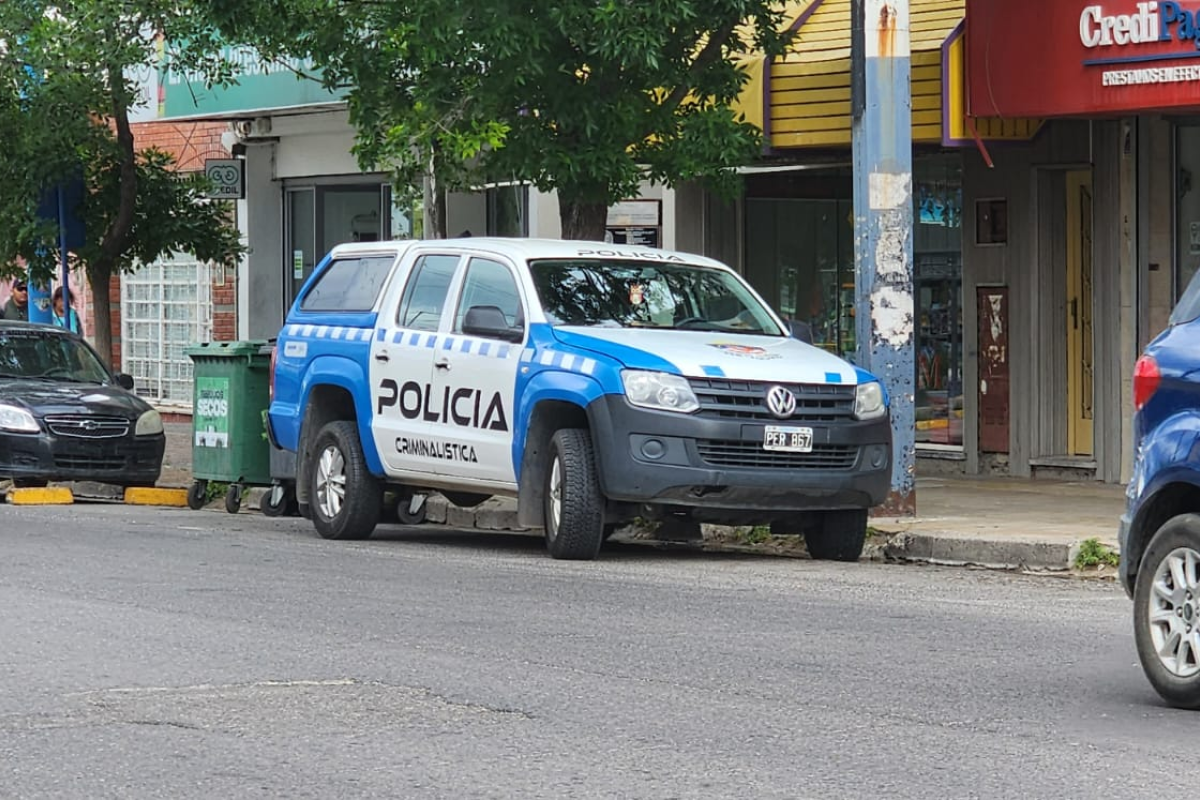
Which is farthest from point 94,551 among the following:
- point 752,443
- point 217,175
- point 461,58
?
point 217,175

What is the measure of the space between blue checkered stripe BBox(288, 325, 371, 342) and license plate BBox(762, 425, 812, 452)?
10.8 feet

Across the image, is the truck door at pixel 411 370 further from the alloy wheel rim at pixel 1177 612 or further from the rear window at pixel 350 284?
the alloy wheel rim at pixel 1177 612

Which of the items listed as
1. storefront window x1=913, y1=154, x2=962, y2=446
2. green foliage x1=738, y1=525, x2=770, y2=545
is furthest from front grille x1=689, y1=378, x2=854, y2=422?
storefront window x1=913, y1=154, x2=962, y2=446

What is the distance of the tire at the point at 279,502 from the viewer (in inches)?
701

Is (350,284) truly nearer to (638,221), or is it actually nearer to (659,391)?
(659,391)

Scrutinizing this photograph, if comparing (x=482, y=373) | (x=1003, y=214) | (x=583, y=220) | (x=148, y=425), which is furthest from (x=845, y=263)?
(x=482, y=373)

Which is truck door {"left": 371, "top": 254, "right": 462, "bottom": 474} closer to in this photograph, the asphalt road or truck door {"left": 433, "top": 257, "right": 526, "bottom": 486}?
truck door {"left": 433, "top": 257, "right": 526, "bottom": 486}

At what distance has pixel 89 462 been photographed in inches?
754

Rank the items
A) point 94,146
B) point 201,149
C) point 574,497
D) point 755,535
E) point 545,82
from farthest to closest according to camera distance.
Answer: point 201,149 → point 94,146 → point 545,82 → point 755,535 → point 574,497

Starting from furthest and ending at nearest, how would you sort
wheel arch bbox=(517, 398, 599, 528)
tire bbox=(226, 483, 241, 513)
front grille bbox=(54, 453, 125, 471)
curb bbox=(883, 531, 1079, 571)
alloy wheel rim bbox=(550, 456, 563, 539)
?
1. front grille bbox=(54, 453, 125, 471)
2. tire bbox=(226, 483, 241, 513)
3. curb bbox=(883, 531, 1079, 571)
4. wheel arch bbox=(517, 398, 599, 528)
5. alloy wheel rim bbox=(550, 456, 563, 539)

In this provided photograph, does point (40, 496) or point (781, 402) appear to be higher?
point (781, 402)

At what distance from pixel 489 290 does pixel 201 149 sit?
1550cm

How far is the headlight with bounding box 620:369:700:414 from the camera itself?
12602mm

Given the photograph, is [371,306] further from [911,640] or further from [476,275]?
[911,640]
